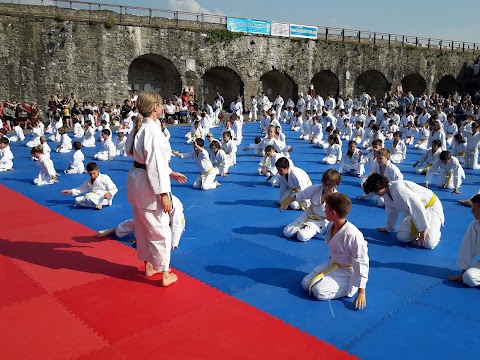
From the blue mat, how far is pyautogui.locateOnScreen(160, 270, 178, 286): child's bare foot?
298mm

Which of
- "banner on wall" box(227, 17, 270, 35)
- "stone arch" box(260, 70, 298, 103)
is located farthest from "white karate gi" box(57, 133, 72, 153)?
"stone arch" box(260, 70, 298, 103)

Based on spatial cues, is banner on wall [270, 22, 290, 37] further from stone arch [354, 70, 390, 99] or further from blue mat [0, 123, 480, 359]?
blue mat [0, 123, 480, 359]

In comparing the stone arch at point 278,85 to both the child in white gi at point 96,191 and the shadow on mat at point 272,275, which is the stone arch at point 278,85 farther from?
the shadow on mat at point 272,275

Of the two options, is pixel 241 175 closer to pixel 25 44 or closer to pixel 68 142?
pixel 68 142

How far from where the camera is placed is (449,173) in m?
7.48

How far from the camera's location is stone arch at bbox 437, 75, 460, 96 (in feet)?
99.1

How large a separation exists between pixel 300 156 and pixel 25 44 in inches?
540

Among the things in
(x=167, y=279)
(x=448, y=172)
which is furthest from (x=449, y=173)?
(x=167, y=279)

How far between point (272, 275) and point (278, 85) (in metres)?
23.3

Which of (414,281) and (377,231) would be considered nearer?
(414,281)

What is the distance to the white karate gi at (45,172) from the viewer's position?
7.69 meters

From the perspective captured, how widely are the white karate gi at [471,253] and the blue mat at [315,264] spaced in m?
0.10

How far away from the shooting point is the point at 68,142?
11742 mm

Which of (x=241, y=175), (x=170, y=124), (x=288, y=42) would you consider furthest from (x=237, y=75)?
(x=241, y=175)
